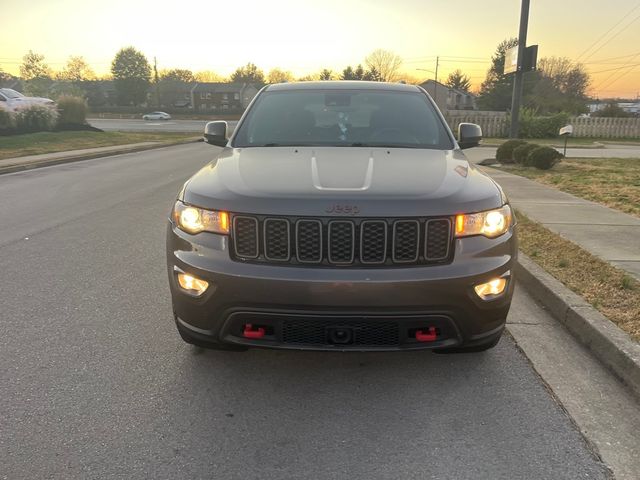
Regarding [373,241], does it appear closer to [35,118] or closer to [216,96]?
[35,118]

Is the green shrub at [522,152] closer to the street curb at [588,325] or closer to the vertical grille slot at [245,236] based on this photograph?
the street curb at [588,325]

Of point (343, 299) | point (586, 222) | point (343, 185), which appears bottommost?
point (586, 222)

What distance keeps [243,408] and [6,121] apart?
932 inches

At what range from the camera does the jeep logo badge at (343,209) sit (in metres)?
2.68

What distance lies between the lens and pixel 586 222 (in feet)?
22.5

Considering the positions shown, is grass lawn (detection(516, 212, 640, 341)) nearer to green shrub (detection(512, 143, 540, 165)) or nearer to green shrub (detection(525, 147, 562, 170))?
green shrub (detection(525, 147, 562, 170))

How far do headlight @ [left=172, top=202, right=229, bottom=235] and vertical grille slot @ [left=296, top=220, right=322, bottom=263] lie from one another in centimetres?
40

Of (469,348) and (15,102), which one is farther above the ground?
(15,102)

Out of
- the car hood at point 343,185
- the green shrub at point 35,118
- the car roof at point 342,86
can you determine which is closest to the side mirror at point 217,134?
the car roof at point 342,86

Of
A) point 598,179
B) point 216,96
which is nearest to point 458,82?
point 216,96

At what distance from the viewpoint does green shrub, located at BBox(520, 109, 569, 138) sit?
29.8m

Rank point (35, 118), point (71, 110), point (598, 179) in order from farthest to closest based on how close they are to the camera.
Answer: point (71, 110), point (35, 118), point (598, 179)

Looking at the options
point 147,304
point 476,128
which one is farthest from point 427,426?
point 476,128

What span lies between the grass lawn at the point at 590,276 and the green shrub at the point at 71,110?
86.6 ft
